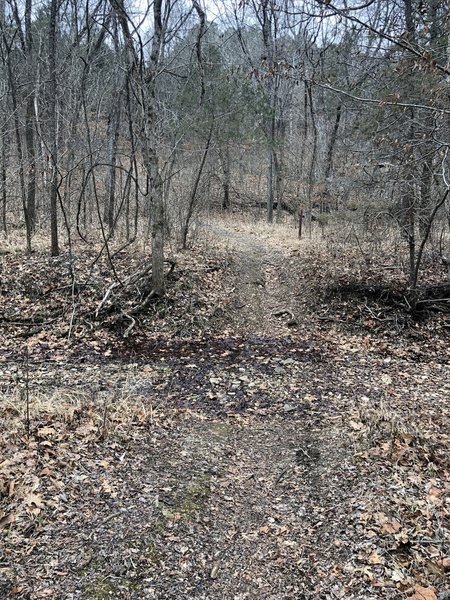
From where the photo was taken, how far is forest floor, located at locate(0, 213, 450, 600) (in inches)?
129

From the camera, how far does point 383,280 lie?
10617 mm

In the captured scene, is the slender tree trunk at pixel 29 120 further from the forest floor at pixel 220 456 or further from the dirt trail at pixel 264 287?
the dirt trail at pixel 264 287

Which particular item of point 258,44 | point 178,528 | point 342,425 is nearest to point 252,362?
point 342,425

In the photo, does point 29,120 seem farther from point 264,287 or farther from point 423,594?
point 423,594

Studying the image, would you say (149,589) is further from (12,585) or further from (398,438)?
(398,438)

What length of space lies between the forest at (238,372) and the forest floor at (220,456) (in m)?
0.02

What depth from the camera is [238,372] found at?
24.3 feet

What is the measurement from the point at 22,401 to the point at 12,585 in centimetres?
281

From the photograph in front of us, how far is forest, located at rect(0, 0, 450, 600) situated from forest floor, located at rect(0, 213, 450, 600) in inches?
0.9

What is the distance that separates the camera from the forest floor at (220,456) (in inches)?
129

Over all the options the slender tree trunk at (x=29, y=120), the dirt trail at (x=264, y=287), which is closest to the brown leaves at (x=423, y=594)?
the dirt trail at (x=264, y=287)

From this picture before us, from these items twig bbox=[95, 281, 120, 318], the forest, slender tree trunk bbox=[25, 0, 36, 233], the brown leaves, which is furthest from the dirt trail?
the brown leaves

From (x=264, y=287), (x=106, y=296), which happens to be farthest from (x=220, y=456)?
(x=264, y=287)

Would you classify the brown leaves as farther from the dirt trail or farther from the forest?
the dirt trail
